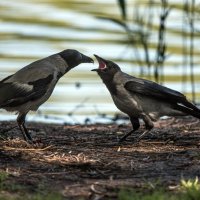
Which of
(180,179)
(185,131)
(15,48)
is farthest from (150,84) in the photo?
(15,48)

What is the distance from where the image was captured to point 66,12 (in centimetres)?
2084

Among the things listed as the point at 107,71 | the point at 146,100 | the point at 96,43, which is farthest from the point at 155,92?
the point at 96,43

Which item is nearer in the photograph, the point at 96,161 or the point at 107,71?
the point at 96,161

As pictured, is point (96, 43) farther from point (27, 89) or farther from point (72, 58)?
point (27, 89)

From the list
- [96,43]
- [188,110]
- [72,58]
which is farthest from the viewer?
[96,43]

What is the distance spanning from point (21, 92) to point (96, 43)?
895 centimetres

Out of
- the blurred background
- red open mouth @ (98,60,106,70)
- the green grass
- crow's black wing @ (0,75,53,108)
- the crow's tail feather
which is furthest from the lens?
the blurred background

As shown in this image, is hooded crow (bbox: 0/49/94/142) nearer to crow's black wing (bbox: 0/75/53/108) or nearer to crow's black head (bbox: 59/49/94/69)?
crow's black wing (bbox: 0/75/53/108)

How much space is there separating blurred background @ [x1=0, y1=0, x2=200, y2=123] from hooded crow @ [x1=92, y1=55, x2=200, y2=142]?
188 cm

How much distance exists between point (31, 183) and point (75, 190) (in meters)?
0.39

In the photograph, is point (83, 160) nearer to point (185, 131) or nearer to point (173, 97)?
point (173, 97)

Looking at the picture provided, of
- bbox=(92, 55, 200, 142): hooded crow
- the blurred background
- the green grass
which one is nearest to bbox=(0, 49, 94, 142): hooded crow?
bbox=(92, 55, 200, 142): hooded crow

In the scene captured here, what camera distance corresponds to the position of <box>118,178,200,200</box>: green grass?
6.23 metres

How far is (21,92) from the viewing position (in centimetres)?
866
